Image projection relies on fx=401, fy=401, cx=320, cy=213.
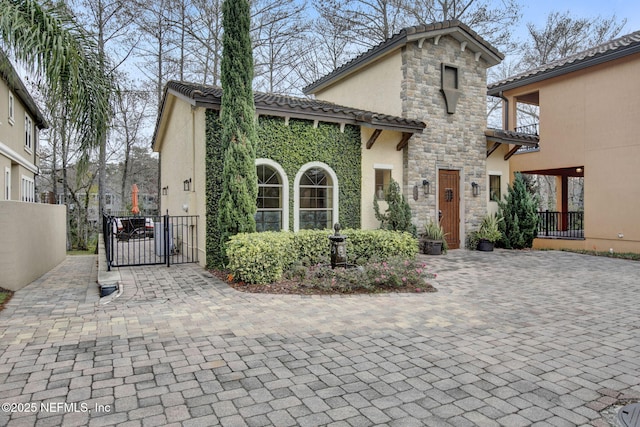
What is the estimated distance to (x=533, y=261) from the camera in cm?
970

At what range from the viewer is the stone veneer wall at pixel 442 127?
10727 millimetres

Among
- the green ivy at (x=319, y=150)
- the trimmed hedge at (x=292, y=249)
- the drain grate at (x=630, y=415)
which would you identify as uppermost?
the green ivy at (x=319, y=150)

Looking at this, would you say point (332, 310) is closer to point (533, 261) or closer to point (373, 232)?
point (373, 232)

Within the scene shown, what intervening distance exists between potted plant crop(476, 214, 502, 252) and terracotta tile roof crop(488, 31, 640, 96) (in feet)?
17.2

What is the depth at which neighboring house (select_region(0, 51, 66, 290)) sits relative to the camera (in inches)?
269

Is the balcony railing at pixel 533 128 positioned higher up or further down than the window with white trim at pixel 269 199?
higher up

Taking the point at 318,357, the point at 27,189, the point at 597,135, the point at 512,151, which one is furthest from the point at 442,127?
the point at 27,189

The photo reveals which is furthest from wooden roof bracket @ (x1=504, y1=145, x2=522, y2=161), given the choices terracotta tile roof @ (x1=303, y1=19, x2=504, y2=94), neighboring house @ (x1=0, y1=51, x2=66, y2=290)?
neighboring house @ (x1=0, y1=51, x2=66, y2=290)

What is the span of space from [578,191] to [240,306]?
29.0 meters

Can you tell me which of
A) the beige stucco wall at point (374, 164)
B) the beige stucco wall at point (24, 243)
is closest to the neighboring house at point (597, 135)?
the beige stucco wall at point (374, 164)

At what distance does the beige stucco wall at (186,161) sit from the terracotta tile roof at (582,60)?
11.1 metres

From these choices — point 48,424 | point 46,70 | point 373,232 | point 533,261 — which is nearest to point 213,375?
point 48,424

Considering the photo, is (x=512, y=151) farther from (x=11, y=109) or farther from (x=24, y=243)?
(x=11, y=109)

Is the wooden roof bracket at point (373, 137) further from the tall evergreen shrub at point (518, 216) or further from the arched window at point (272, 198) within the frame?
the tall evergreen shrub at point (518, 216)
